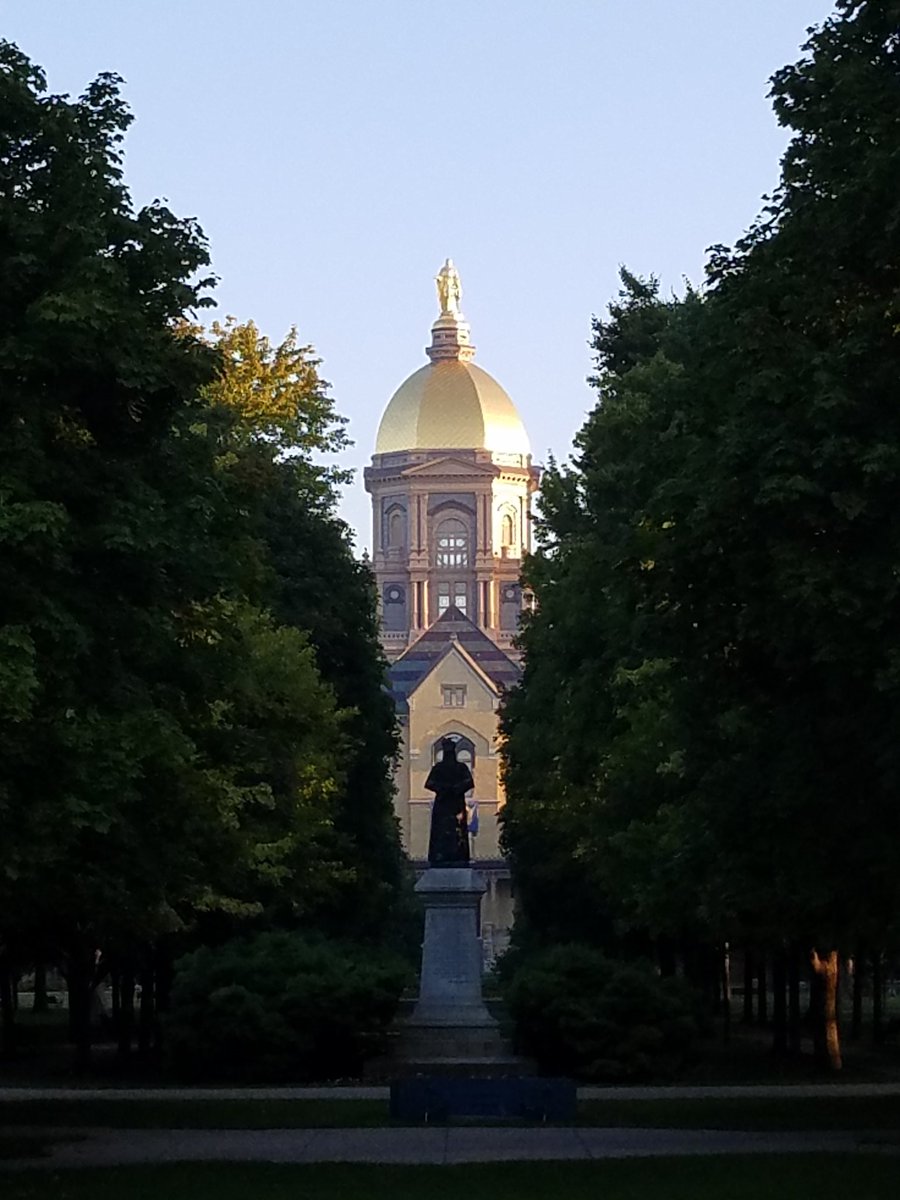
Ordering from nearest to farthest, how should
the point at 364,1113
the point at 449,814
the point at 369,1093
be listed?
the point at 364,1113
the point at 369,1093
the point at 449,814

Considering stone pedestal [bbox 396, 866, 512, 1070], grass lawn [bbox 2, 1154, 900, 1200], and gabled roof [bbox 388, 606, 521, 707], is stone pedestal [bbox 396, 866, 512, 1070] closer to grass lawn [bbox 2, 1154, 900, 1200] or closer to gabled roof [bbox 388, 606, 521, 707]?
grass lawn [bbox 2, 1154, 900, 1200]

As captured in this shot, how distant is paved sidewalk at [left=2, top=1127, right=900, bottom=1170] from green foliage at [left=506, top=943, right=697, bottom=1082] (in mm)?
8930

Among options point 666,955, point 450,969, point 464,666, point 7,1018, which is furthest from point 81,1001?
point 464,666

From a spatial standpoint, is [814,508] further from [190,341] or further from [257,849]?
[257,849]

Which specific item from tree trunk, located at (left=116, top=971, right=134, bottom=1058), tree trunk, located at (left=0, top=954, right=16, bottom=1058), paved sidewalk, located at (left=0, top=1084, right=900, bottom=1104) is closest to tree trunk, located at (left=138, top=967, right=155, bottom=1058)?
tree trunk, located at (left=116, top=971, right=134, bottom=1058)

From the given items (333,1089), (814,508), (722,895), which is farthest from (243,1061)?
(814,508)

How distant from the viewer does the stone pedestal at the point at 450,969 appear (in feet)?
135

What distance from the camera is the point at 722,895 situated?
26.8 meters

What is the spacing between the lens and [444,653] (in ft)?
552

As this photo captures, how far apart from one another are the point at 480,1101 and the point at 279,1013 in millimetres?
9500

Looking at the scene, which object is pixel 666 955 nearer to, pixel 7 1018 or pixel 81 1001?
pixel 7 1018

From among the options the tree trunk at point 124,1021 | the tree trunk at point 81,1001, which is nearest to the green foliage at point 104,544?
the tree trunk at point 81,1001

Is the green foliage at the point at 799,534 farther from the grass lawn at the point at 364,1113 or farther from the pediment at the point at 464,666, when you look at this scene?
the pediment at the point at 464,666

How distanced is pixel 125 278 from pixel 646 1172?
9169 mm
